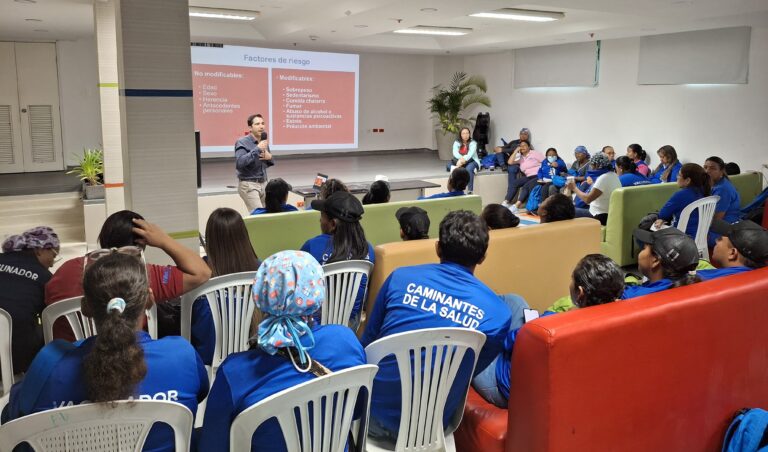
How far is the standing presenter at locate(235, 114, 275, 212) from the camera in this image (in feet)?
21.1

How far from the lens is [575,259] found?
13.9ft

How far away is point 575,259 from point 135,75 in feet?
10.3

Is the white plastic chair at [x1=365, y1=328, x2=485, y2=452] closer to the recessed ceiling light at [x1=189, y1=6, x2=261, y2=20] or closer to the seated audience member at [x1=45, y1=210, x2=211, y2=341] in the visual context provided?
the seated audience member at [x1=45, y1=210, x2=211, y2=341]

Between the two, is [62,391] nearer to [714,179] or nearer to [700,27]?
[714,179]

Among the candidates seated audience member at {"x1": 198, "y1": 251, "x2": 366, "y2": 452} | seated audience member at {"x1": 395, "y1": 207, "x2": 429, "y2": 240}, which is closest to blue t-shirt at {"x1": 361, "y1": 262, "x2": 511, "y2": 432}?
seated audience member at {"x1": 198, "y1": 251, "x2": 366, "y2": 452}

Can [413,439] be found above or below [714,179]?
below

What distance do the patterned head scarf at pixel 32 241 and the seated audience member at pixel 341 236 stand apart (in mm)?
1255

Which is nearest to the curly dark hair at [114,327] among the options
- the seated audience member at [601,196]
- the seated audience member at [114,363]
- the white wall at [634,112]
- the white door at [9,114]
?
the seated audience member at [114,363]

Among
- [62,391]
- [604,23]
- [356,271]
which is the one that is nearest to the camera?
[62,391]

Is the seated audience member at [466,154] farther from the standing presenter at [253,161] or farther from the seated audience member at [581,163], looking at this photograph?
the standing presenter at [253,161]

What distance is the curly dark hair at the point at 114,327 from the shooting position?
1.46 meters

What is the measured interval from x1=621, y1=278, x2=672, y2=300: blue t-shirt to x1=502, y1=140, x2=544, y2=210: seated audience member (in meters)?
6.80

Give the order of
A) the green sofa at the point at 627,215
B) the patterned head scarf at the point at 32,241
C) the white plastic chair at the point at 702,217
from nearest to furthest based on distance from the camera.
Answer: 1. the patterned head scarf at the point at 32,241
2. the white plastic chair at the point at 702,217
3. the green sofa at the point at 627,215

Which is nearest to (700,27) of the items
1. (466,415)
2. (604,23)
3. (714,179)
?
(604,23)
